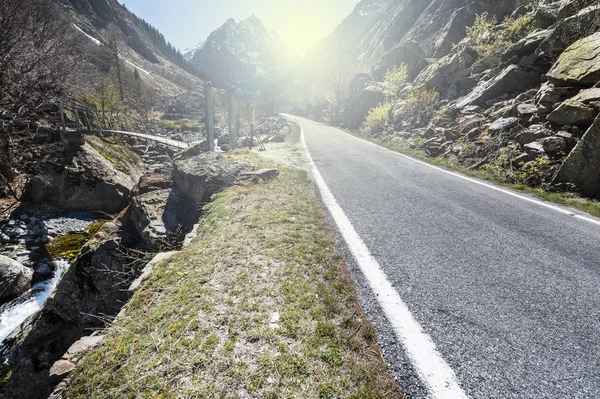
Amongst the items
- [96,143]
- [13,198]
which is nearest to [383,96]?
[96,143]

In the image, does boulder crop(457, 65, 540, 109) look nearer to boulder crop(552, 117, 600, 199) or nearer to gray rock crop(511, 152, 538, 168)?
gray rock crop(511, 152, 538, 168)

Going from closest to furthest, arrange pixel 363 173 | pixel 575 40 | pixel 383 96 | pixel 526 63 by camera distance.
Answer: pixel 363 173 → pixel 575 40 → pixel 526 63 → pixel 383 96

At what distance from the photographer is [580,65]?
6.57 metres

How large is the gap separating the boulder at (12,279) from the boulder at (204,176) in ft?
19.0

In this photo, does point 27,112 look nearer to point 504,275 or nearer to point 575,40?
point 504,275

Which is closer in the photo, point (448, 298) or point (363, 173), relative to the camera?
point (448, 298)

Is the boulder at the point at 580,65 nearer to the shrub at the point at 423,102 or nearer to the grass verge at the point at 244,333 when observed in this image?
the shrub at the point at 423,102

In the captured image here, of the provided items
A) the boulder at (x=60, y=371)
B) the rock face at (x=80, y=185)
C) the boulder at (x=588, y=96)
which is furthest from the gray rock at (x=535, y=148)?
the rock face at (x=80, y=185)

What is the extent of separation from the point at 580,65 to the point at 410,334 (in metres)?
9.05

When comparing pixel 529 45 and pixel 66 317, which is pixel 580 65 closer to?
pixel 529 45

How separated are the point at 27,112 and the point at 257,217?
14413 millimetres

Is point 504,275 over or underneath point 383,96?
underneath

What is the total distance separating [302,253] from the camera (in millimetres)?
3086

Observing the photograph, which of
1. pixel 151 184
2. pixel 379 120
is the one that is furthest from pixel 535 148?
pixel 379 120
